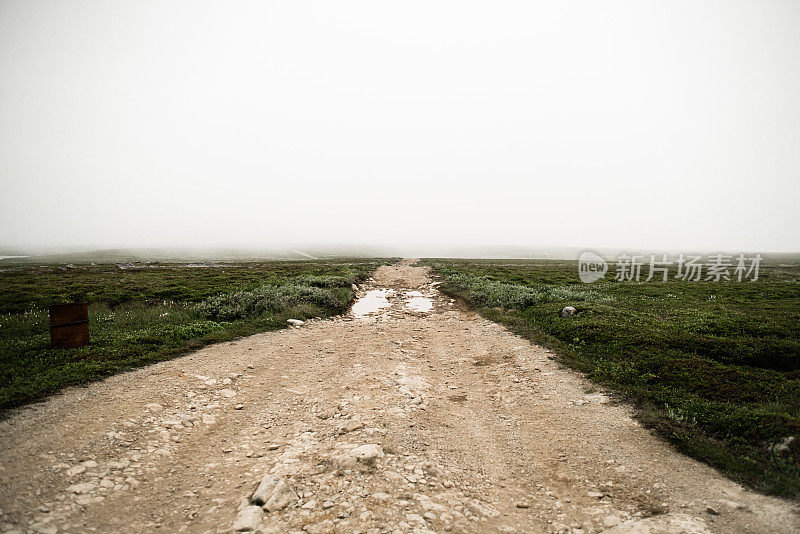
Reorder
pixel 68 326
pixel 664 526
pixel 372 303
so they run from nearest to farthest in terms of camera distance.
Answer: pixel 664 526 → pixel 68 326 → pixel 372 303

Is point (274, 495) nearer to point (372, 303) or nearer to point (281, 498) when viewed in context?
point (281, 498)

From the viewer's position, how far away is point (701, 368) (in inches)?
364

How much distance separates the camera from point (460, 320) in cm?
1802

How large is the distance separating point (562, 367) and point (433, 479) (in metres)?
6.91

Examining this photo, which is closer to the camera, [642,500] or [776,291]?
[642,500]

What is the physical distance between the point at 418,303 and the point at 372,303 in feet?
11.2

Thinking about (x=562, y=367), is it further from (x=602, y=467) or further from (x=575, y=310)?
(x=575, y=310)

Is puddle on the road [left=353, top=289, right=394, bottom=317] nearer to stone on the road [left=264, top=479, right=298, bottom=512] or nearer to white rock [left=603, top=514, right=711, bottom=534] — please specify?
stone on the road [left=264, top=479, right=298, bottom=512]

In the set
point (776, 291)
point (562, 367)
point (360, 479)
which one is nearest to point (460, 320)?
point (562, 367)

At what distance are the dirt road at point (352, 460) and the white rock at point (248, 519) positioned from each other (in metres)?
0.02

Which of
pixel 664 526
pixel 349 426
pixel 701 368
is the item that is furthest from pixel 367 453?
pixel 701 368

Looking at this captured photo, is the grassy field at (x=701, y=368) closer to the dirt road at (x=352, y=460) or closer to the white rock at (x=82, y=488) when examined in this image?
the dirt road at (x=352, y=460)

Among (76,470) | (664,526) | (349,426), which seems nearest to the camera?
(664,526)

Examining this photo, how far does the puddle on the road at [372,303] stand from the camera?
20969 mm
